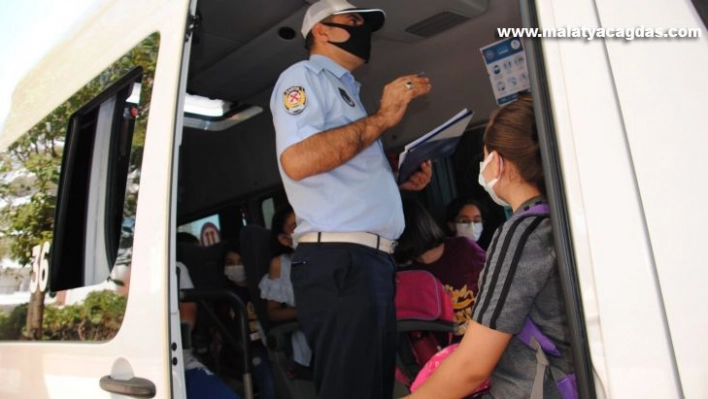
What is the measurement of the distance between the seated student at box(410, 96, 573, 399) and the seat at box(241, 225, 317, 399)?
192 centimetres

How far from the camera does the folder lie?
2004 mm

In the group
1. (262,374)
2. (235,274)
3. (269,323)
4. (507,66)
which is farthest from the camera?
(235,274)

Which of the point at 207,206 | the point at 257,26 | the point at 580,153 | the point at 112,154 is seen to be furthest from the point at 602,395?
the point at 207,206

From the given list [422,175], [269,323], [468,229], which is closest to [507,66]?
[422,175]

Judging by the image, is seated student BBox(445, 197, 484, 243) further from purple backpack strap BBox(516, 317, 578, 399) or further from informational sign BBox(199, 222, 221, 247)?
informational sign BBox(199, 222, 221, 247)

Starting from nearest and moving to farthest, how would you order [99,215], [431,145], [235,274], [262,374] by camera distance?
1. [99,215]
2. [431,145]
3. [262,374]
4. [235,274]

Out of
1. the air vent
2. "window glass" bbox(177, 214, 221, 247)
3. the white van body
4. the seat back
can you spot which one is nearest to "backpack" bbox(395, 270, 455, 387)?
the seat back

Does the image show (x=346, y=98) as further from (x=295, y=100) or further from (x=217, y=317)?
(x=217, y=317)

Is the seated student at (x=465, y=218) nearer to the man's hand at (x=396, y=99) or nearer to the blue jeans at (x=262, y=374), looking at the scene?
the blue jeans at (x=262, y=374)

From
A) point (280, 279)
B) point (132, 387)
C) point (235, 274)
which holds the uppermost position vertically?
point (235, 274)

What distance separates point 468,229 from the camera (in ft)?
11.8

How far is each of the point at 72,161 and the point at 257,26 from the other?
1452mm

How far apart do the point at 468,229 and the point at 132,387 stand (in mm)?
2524

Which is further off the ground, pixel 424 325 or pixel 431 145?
pixel 431 145
